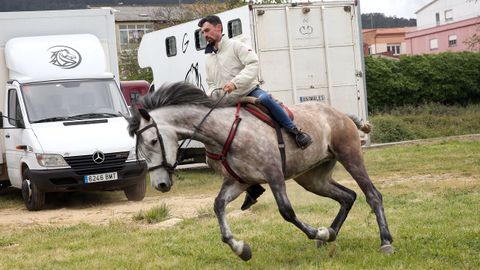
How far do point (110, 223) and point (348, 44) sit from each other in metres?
8.82

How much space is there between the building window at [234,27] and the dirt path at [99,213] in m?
4.60

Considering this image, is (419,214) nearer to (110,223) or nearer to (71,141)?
(110,223)

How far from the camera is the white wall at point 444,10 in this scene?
78294 mm

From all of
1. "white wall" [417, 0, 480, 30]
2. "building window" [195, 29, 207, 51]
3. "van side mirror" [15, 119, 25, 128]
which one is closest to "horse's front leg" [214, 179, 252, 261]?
"van side mirror" [15, 119, 25, 128]

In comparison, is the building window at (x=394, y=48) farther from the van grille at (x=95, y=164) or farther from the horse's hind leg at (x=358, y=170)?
the horse's hind leg at (x=358, y=170)

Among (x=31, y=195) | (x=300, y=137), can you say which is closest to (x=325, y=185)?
(x=300, y=137)

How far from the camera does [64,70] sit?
1487cm

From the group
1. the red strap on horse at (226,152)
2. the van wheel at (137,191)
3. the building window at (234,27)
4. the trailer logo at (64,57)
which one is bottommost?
the van wheel at (137,191)

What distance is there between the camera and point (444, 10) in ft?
284

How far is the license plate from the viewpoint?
45.0ft

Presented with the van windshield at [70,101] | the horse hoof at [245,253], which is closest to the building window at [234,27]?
the van windshield at [70,101]

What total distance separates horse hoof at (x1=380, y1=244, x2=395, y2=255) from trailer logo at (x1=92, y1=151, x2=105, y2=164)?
713 centimetres

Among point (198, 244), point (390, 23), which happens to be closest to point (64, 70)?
point (198, 244)

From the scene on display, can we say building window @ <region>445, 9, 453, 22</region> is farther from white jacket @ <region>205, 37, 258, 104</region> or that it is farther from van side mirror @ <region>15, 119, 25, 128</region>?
white jacket @ <region>205, 37, 258, 104</region>
